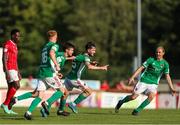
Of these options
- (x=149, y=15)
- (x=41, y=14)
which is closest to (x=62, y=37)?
(x=41, y=14)

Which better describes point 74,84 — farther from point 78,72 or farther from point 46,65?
point 46,65

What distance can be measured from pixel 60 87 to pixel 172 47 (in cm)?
6184

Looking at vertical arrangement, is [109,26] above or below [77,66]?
below

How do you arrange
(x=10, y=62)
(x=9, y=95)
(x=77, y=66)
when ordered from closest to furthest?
1. (x=10, y=62)
2. (x=9, y=95)
3. (x=77, y=66)

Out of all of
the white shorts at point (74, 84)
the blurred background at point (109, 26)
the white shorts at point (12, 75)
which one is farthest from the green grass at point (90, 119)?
the blurred background at point (109, 26)

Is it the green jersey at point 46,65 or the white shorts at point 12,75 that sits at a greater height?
the green jersey at point 46,65

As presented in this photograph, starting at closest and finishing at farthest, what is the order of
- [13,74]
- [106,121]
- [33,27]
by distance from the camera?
[106,121] → [13,74] → [33,27]

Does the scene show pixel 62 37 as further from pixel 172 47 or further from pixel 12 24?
pixel 172 47

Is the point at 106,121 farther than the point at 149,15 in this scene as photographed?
No

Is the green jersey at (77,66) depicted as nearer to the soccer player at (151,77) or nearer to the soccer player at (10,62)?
the soccer player at (151,77)

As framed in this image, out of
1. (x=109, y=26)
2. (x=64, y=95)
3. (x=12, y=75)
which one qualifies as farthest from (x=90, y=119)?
(x=109, y=26)

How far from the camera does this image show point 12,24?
8788 centimetres

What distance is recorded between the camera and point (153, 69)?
24484 millimetres

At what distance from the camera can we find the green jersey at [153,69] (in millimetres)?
24391
